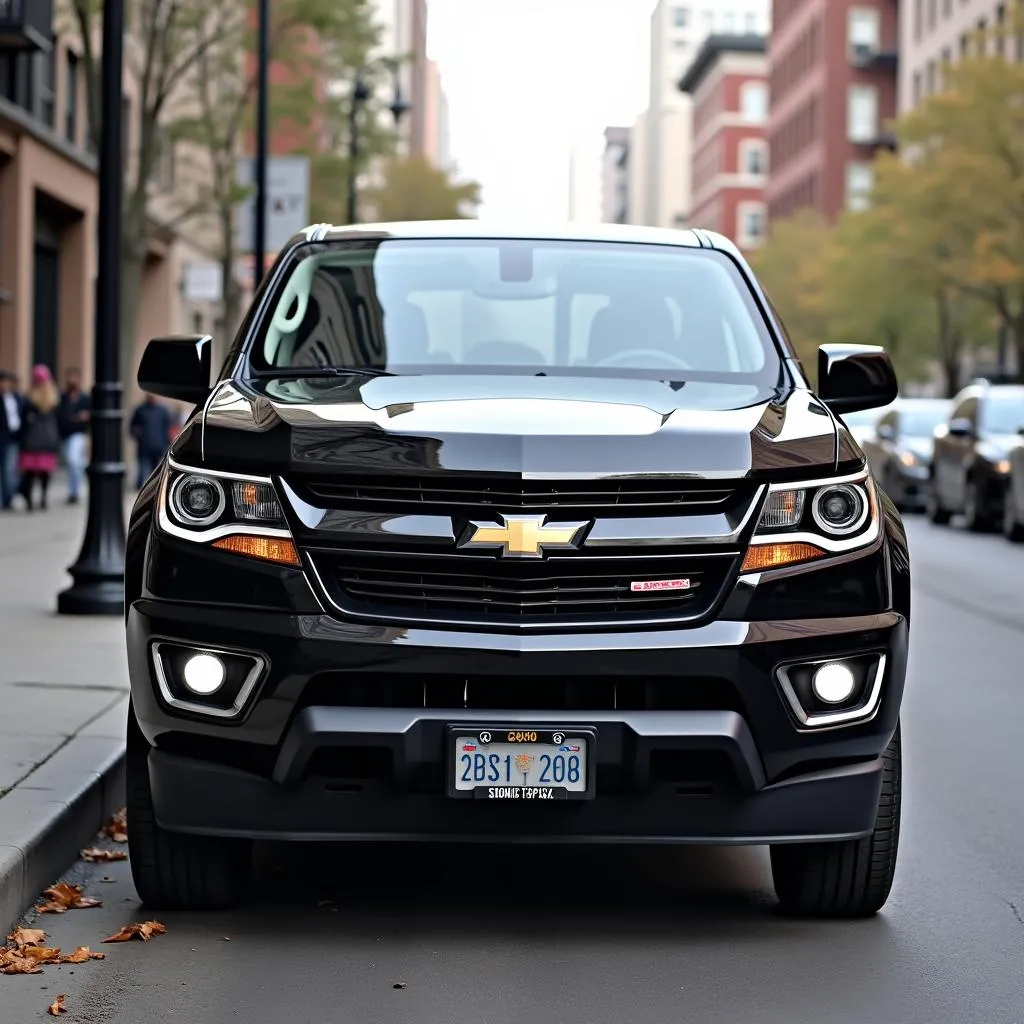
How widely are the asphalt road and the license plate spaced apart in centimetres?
42

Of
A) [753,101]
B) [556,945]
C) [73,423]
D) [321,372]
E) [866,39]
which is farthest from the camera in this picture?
[753,101]

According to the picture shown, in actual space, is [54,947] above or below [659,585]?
below

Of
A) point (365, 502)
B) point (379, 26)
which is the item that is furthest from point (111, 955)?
point (379, 26)

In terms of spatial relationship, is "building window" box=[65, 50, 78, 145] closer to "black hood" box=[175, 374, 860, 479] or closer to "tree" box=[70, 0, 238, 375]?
"tree" box=[70, 0, 238, 375]

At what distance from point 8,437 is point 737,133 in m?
109

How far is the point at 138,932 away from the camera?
5473mm

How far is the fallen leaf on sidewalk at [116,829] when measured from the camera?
271 inches

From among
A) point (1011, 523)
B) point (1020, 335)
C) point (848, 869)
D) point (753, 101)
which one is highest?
point (753, 101)

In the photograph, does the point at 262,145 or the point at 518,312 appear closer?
the point at 518,312

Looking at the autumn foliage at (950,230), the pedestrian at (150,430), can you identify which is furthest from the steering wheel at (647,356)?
the autumn foliage at (950,230)

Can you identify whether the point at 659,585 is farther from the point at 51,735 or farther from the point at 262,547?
the point at 51,735

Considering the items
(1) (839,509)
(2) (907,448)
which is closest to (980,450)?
(2) (907,448)

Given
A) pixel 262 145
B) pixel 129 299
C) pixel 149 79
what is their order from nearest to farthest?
pixel 262 145 → pixel 149 79 → pixel 129 299

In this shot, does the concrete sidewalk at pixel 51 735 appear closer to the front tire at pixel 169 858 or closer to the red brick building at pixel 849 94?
the front tire at pixel 169 858
